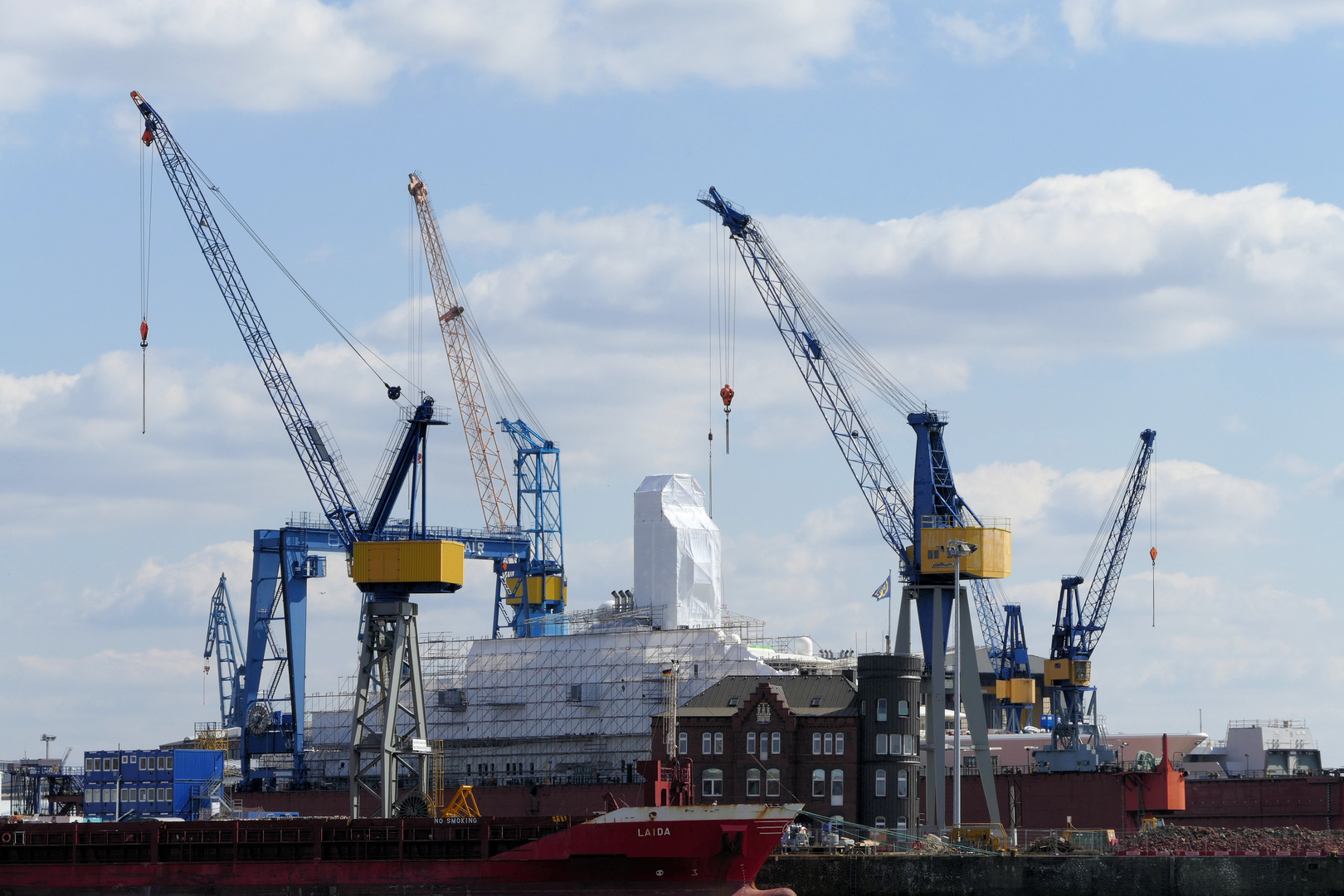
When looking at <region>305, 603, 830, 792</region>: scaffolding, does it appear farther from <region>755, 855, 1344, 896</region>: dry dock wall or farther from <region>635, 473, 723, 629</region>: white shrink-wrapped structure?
<region>755, 855, 1344, 896</region>: dry dock wall

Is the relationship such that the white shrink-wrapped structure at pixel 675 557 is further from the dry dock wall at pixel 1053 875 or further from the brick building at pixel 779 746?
the dry dock wall at pixel 1053 875

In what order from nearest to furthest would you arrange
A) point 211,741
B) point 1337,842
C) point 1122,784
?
point 1337,842
point 1122,784
point 211,741

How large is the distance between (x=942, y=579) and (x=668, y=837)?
37.9 meters

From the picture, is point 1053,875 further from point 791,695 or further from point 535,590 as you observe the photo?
point 535,590

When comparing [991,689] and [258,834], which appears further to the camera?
[991,689]

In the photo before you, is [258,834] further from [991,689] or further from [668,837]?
[991,689]

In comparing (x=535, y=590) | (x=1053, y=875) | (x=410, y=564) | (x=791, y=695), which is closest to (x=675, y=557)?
(x=535, y=590)

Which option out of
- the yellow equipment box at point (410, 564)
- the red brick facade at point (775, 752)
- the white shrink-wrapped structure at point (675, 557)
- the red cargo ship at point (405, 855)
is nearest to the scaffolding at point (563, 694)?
the white shrink-wrapped structure at point (675, 557)

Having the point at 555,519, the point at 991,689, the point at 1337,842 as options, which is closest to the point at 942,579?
the point at 1337,842

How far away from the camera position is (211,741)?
136500 mm

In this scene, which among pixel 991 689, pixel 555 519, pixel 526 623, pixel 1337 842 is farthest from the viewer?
pixel 991 689

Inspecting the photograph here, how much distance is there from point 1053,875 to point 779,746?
27353mm

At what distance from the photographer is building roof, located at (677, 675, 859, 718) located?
111 m

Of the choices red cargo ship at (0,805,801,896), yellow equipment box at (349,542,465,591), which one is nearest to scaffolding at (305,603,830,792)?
yellow equipment box at (349,542,465,591)
